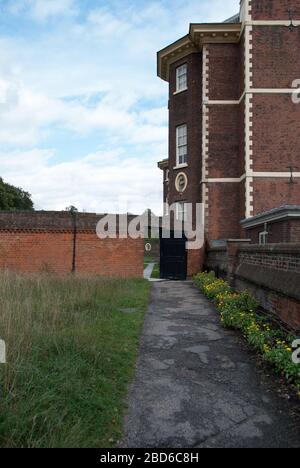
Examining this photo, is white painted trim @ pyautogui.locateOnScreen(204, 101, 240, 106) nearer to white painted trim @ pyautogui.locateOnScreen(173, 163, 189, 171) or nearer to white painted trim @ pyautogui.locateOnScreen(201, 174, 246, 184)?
white painted trim @ pyautogui.locateOnScreen(173, 163, 189, 171)

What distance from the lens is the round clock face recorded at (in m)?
21.4

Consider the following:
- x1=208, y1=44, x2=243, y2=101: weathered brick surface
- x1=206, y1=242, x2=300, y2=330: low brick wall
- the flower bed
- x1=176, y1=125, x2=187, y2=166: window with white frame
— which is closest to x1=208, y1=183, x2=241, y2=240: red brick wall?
x1=176, y1=125, x2=187, y2=166: window with white frame

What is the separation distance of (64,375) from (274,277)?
432 centimetres

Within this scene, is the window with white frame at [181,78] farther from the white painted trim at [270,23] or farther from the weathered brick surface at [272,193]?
the weathered brick surface at [272,193]

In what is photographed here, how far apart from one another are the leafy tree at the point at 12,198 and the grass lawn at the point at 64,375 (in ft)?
107

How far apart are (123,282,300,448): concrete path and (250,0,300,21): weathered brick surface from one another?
56.0ft

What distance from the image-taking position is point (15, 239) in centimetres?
1544

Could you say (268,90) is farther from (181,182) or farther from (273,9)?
(181,182)

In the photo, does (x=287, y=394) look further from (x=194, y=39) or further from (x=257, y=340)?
(x=194, y=39)

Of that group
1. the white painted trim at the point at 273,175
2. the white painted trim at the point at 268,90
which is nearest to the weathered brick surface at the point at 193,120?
the white painted trim at the point at 268,90

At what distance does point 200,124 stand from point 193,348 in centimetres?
1685

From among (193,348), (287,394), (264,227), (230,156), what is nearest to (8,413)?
(287,394)

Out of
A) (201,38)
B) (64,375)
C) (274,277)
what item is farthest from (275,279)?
(201,38)
